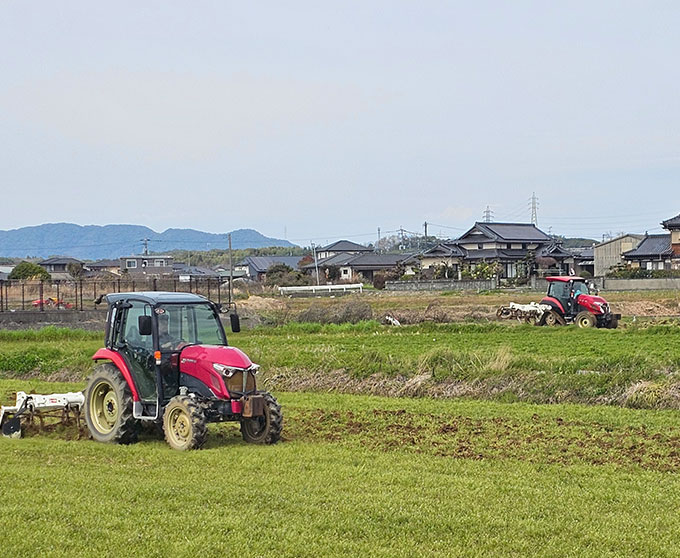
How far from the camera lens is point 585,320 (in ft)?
95.6

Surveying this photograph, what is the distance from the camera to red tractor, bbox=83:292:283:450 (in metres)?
10.4

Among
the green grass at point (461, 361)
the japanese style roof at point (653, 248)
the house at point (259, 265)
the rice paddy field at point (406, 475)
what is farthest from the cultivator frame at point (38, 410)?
the house at point (259, 265)

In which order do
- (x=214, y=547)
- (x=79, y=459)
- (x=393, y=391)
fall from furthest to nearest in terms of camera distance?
(x=393, y=391)
(x=79, y=459)
(x=214, y=547)

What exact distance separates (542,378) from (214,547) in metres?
10.9

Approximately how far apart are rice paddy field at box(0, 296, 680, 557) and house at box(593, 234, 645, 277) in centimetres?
6037

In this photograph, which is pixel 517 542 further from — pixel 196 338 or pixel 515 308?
pixel 515 308

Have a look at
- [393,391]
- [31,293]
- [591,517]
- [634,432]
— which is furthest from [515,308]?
[31,293]

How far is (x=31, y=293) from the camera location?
177 ft

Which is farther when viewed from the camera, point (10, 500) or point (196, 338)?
point (196, 338)

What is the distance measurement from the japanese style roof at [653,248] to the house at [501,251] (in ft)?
20.8

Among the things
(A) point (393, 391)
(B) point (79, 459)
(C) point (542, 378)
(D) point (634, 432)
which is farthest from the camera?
(A) point (393, 391)

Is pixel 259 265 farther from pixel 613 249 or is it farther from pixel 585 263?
pixel 613 249

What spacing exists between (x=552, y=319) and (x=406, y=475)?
2247cm

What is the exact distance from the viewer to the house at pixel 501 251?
68.9m
